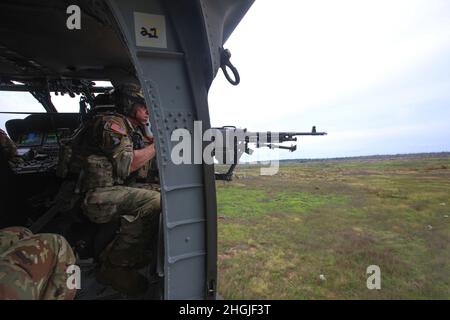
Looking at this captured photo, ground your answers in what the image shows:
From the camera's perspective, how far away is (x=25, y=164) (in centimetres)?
407

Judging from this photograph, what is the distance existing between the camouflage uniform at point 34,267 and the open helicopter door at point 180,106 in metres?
0.59

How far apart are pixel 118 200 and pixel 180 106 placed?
105 centimetres

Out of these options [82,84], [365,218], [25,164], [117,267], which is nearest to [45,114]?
[82,84]

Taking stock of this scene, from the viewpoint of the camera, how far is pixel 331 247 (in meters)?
7.15

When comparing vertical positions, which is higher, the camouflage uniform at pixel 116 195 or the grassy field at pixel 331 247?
the camouflage uniform at pixel 116 195

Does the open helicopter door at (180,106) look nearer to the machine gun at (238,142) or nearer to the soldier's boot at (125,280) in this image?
the soldier's boot at (125,280)

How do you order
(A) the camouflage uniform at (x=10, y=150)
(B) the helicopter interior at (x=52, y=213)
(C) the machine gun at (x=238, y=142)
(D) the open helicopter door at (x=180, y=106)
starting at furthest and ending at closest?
(C) the machine gun at (x=238, y=142) < (A) the camouflage uniform at (x=10, y=150) < (B) the helicopter interior at (x=52, y=213) < (D) the open helicopter door at (x=180, y=106)

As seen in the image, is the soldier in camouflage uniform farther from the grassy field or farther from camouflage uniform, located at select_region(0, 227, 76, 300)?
the grassy field

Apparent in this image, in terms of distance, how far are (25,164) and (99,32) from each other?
5.96ft

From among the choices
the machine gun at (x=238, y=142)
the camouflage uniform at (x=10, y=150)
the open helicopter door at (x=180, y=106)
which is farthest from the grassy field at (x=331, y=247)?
the camouflage uniform at (x=10, y=150)

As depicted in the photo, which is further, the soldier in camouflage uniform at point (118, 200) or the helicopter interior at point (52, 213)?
the helicopter interior at point (52, 213)

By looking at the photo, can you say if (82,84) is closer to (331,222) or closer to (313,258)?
(313,258)

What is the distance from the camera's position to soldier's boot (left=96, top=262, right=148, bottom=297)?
2625 millimetres

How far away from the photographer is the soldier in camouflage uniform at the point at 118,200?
8.59 ft
